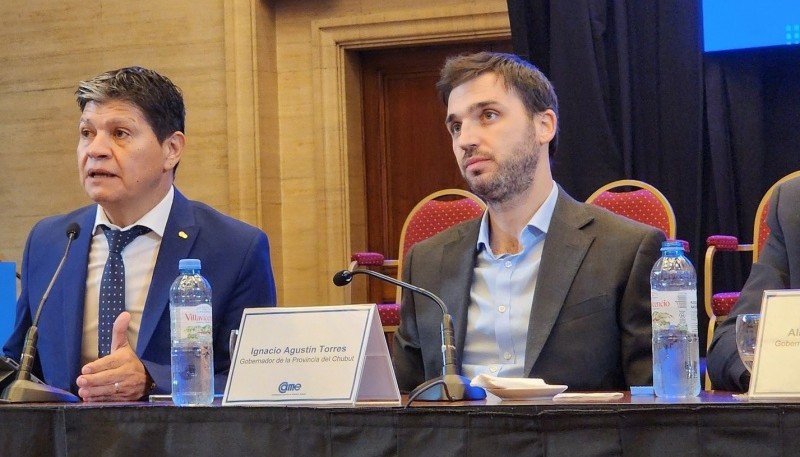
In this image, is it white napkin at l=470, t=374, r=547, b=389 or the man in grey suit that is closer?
white napkin at l=470, t=374, r=547, b=389

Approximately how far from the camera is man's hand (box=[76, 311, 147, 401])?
7.86 feet

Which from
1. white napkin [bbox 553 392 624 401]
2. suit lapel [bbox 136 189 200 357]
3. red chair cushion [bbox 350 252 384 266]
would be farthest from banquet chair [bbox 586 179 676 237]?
white napkin [bbox 553 392 624 401]

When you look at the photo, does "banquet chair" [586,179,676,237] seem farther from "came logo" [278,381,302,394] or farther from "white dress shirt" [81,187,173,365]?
"came logo" [278,381,302,394]

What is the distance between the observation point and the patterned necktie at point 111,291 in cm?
287

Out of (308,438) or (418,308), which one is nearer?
(308,438)

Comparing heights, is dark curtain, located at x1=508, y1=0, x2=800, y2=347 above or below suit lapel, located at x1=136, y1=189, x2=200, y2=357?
above

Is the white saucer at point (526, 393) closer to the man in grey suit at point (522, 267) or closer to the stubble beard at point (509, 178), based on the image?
the man in grey suit at point (522, 267)

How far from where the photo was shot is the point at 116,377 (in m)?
2.42

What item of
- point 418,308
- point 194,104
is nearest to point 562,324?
point 418,308

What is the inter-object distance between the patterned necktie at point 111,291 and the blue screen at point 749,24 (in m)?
3.65

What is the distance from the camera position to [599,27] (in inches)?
228

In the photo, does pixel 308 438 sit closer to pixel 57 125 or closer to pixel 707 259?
pixel 707 259

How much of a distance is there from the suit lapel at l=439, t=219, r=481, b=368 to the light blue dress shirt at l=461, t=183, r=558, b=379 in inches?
1.2

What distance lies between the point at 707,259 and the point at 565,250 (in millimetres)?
2396
